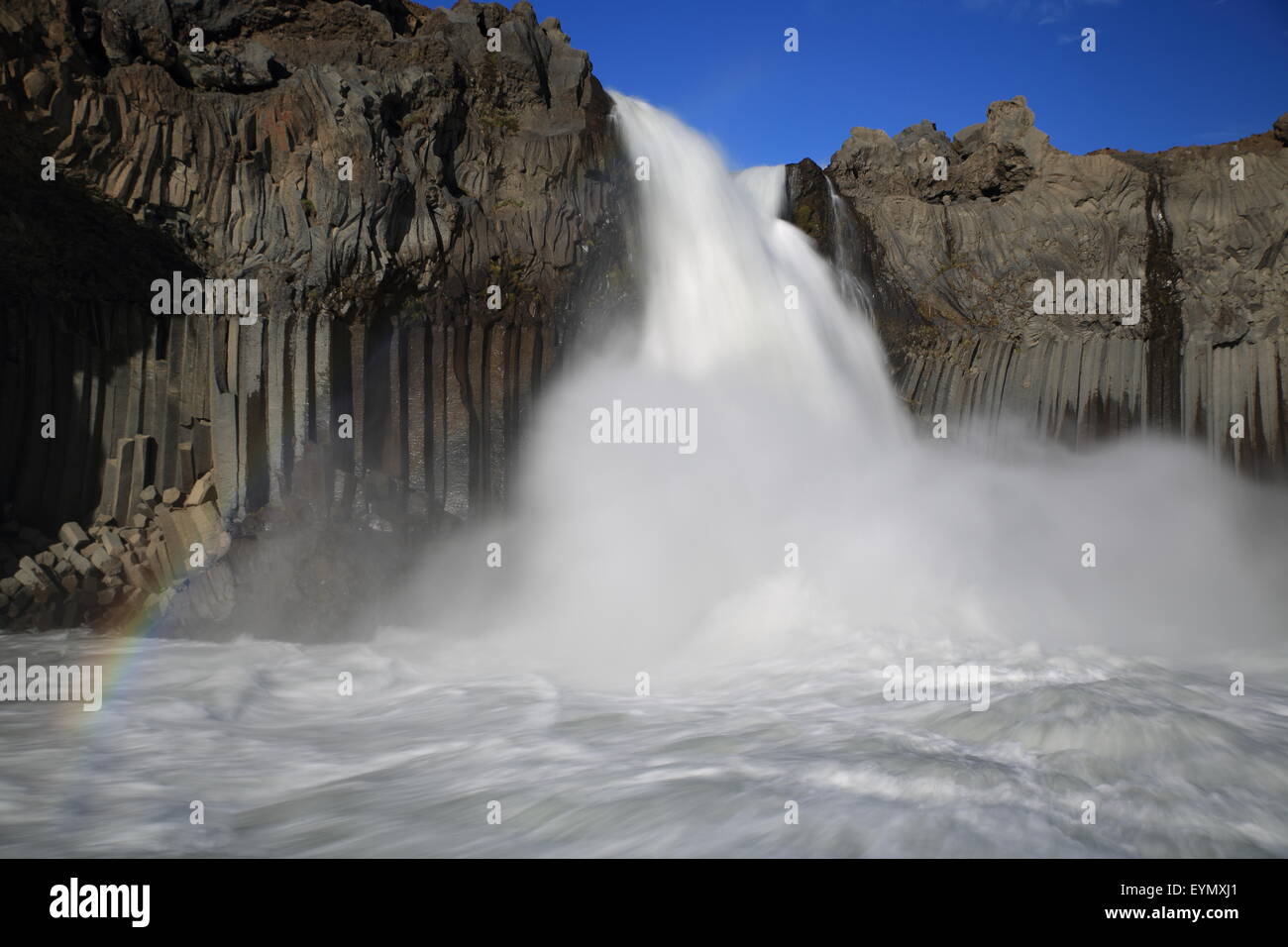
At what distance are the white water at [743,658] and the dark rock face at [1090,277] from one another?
768 mm

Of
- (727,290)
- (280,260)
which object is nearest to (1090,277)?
(727,290)

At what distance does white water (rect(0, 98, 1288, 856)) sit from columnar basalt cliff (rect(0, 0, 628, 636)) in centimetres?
111

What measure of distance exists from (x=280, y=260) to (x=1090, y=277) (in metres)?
12.0

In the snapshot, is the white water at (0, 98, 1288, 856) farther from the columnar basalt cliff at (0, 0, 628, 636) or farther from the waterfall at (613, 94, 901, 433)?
the columnar basalt cliff at (0, 0, 628, 636)

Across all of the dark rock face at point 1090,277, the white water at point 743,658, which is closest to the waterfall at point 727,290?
the white water at point 743,658

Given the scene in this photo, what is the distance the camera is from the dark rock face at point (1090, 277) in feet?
43.0

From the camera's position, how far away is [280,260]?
8844mm

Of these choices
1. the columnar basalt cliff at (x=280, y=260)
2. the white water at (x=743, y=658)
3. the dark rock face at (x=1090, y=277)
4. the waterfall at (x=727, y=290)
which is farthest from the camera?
the dark rock face at (x=1090, y=277)

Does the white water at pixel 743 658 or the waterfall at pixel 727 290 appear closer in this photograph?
the white water at pixel 743 658

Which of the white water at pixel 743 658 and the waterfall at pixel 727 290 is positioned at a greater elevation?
the waterfall at pixel 727 290

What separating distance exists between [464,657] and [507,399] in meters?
3.16

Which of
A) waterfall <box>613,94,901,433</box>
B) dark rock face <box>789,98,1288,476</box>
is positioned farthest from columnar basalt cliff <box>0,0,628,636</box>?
dark rock face <box>789,98,1288,476</box>

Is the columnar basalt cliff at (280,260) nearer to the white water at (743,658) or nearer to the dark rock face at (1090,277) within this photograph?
the white water at (743,658)
